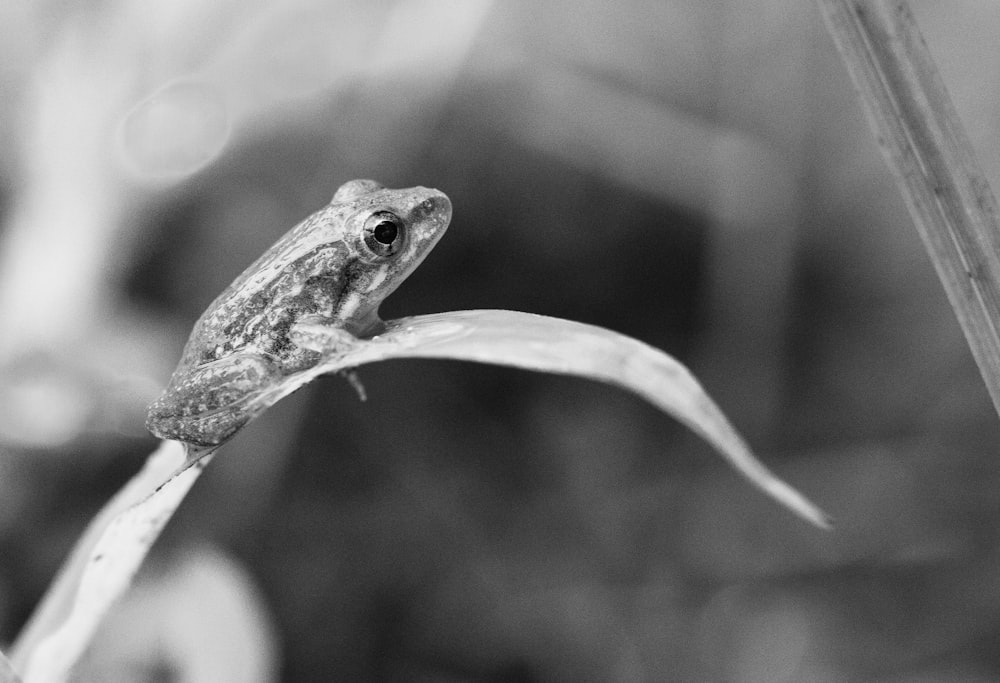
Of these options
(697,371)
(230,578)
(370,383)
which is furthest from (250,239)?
(697,371)

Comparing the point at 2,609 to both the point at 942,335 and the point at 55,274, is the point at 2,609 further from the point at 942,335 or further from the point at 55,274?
the point at 942,335

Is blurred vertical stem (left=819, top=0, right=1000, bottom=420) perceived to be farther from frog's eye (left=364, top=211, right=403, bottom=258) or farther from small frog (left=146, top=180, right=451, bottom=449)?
frog's eye (left=364, top=211, right=403, bottom=258)

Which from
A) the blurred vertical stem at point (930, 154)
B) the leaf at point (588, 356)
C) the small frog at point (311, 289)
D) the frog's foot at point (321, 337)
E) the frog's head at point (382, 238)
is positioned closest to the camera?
the blurred vertical stem at point (930, 154)

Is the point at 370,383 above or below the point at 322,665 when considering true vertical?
above

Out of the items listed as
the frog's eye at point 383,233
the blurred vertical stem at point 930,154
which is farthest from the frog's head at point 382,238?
the blurred vertical stem at point 930,154

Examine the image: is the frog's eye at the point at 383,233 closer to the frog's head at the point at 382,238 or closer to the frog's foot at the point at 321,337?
the frog's head at the point at 382,238

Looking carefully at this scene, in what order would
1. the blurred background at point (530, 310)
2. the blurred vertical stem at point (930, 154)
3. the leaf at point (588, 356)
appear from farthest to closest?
the blurred background at point (530, 310)
the leaf at point (588, 356)
the blurred vertical stem at point (930, 154)
